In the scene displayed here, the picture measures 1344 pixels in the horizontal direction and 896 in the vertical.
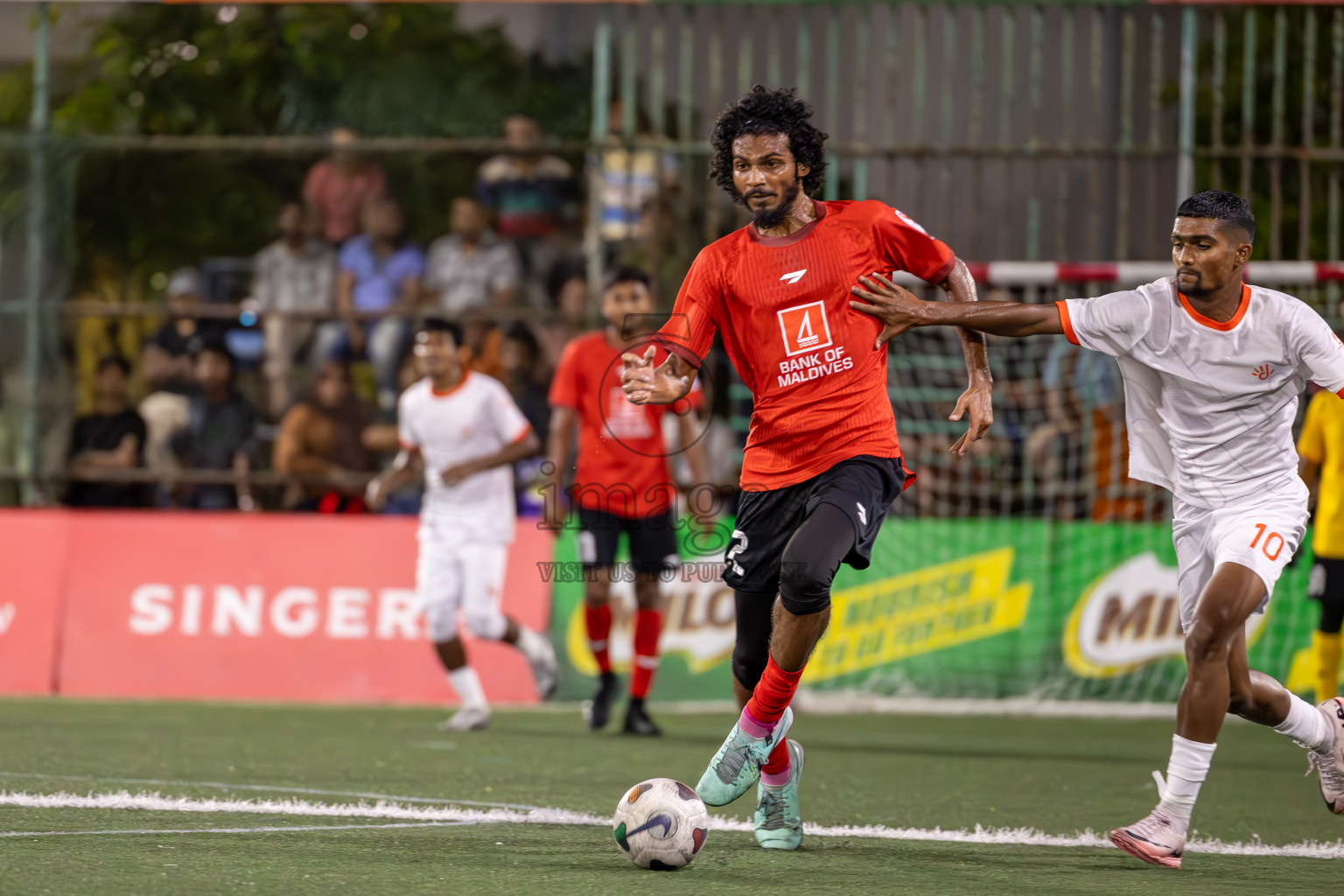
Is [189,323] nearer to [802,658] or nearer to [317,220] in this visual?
[317,220]

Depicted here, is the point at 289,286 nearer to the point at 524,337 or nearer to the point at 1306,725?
the point at 524,337

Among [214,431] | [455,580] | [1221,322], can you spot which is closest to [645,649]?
[455,580]

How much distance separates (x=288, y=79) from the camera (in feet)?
41.9

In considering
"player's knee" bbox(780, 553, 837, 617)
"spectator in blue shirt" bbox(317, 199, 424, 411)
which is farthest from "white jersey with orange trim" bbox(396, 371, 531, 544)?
"player's knee" bbox(780, 553, 837, 617)

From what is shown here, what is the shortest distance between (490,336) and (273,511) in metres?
2.10

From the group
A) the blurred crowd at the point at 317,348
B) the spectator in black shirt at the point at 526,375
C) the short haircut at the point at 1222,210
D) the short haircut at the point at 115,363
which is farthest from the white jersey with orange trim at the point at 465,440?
the short haircut at the point at 1222,210

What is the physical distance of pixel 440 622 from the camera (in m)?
9.20

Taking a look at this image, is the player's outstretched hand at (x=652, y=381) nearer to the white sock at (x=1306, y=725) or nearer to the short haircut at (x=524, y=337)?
the white sock at (x=1306, y=725)

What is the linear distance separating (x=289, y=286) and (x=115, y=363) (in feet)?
4.71

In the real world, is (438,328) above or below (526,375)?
above

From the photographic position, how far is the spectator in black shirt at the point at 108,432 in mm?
11891

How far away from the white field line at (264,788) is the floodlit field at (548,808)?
3 centimetres

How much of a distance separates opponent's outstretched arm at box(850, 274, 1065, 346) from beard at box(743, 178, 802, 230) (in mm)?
362

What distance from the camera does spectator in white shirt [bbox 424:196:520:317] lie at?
1239 cm
